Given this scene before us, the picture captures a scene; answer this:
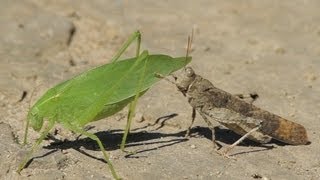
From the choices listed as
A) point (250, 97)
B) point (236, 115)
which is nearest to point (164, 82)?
point (250, 97)

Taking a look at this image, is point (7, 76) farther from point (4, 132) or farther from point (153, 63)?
point (153, 63)

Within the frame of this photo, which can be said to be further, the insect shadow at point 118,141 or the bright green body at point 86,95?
the insect shadow at point 118,141

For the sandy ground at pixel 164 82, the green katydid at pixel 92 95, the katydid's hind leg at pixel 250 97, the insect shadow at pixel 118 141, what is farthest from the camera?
the katydid's hind leg at pixel 250 97

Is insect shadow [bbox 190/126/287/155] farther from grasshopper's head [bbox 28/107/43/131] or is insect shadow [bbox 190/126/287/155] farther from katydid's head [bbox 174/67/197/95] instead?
grasshopper's head [bbox 28/107/43/131]

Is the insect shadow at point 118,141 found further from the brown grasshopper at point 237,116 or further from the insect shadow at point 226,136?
the brown grasshopper at point 237,116

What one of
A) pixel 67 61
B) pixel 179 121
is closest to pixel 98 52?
pixel 67 61

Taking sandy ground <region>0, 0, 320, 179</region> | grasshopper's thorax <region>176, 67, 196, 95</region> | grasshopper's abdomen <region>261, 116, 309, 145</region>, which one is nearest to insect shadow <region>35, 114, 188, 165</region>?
sandy ground <region>0, 0, 320, 179</region>

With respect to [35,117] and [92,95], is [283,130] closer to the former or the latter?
[92,95]

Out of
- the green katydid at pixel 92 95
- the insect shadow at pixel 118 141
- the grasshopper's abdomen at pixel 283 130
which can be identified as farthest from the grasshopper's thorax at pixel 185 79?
the grasshopper's abdomen at pixel 283 130
